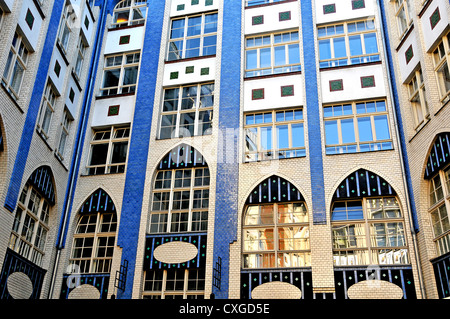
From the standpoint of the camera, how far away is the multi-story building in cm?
1441

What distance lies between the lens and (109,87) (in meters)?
20.1

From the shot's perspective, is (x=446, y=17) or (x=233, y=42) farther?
(x=233, y=42)

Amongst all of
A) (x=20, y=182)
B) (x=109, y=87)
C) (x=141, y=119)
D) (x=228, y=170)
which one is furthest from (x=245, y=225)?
(x=109, y=87)

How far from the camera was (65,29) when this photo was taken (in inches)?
730

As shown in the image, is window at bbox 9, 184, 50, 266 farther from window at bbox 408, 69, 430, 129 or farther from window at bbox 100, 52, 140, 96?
window at bbox 408, 69, 430, 129

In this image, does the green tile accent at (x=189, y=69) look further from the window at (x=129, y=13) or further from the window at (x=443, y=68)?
the window at (x=443, y=68)

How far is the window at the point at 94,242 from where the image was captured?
16578 millimetres

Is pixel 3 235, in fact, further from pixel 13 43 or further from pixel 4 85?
pixel 13 43

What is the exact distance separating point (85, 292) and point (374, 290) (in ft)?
30.0

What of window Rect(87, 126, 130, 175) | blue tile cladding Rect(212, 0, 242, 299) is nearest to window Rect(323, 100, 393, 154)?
blue tile cladding Rect(212, 0, 242, 299)

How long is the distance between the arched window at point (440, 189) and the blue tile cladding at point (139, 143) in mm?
9289

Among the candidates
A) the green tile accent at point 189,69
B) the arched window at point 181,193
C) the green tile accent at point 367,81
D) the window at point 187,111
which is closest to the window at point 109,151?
the window at point 187,111

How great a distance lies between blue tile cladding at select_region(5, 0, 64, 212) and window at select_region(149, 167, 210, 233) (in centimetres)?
447
